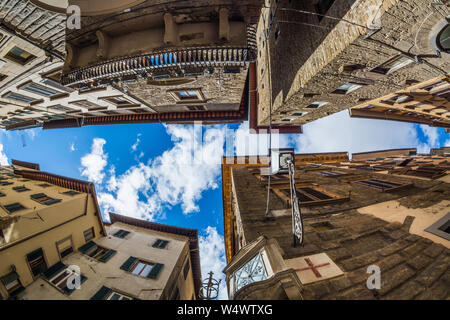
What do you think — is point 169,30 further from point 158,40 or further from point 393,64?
point 393,64

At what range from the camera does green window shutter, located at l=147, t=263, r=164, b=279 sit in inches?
367

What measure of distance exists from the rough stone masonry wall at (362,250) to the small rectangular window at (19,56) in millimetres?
13120

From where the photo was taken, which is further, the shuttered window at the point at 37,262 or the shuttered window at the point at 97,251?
the shuttered window at the point at 97,251

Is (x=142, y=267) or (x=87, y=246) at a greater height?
(x=87, y=246)

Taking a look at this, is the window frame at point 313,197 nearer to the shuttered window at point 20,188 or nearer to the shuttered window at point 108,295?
the shuttered window at point 108,295

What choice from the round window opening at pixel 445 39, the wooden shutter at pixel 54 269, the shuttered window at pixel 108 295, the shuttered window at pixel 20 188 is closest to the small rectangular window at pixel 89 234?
the wooden shutter at pixel 54 269

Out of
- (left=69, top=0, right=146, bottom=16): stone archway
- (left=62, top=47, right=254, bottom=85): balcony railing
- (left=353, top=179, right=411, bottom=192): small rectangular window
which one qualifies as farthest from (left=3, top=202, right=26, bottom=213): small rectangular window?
(left=353, top=179, right=411, bottom=192): small rectangular window

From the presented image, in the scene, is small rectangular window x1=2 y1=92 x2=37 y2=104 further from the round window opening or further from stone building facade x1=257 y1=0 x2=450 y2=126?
the round window opening

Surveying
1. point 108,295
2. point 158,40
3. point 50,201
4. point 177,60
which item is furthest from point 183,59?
point 50,201

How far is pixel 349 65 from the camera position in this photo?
17.9 feet

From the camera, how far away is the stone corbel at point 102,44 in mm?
5952

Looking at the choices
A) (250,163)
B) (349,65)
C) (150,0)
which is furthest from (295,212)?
(250,163)

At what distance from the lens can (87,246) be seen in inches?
411

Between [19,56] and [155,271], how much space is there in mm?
13862
